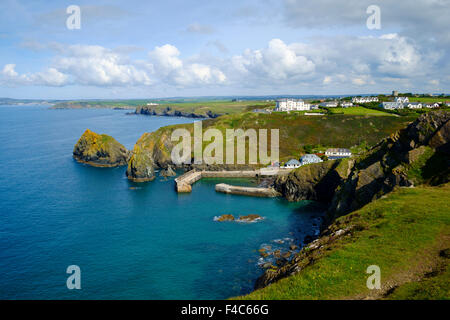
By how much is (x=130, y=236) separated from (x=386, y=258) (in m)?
42.4

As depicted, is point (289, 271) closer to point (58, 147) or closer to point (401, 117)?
point (401, 117)

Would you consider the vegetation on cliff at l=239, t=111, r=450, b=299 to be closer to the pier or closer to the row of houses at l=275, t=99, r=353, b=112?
the pier

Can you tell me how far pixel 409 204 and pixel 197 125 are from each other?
113159 mm

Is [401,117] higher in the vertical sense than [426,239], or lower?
higher

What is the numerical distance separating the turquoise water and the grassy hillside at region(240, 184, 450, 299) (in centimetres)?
1481

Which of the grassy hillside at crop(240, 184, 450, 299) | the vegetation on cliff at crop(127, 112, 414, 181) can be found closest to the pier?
the vegetation on cliff at crop(127, 112, 414, 181)

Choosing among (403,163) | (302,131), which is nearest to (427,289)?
(403,163)

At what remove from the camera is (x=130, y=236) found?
53250 millimetres

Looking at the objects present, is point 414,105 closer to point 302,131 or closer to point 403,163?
point 302,131

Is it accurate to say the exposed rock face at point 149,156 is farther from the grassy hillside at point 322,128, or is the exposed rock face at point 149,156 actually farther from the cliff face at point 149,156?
the grassy hillside at point 322,128
